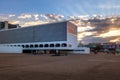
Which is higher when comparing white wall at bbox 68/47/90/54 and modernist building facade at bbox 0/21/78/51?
modernist building facade at bbox 0/21/78/51

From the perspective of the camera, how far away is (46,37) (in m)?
139

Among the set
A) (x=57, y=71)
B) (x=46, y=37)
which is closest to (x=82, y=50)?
(x=46, y=37)

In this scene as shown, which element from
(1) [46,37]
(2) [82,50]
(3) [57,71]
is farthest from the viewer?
(2) [82,50]

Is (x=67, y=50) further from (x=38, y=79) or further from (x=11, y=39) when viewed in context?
(x=38, y=79)

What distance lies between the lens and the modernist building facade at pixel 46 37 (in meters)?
132

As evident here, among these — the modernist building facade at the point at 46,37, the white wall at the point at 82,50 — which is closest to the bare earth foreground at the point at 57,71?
the modernist building facade at the point at 46,37

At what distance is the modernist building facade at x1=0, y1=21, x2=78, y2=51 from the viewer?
132375 millimetres

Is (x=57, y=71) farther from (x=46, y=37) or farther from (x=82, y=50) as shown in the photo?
(x=82, y=50)

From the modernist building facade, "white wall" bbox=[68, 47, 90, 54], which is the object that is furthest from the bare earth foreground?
"white wall" bbox=[68, 47, 90, 54]

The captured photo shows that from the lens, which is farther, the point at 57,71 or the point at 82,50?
the point at 82,50

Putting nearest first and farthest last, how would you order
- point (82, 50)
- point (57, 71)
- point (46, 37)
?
point (57, 71) → point (46, 37) → point (82, 50)

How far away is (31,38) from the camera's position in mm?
146500

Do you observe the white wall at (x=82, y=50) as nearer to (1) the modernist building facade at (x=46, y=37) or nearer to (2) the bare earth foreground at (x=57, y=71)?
(1) the modernist building facade at (x=46, y=37)

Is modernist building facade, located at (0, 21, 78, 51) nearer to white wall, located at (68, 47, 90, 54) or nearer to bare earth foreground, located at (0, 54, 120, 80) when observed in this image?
white wall, located at (68, 47, 90, 54)
